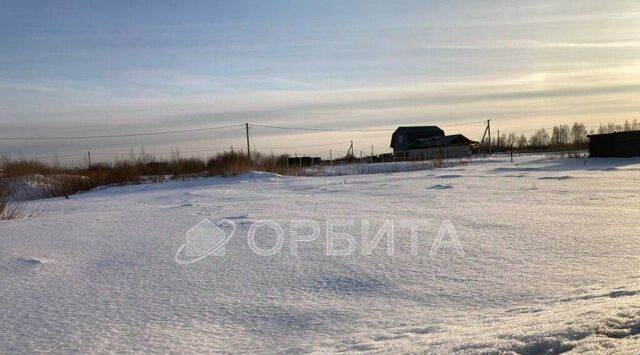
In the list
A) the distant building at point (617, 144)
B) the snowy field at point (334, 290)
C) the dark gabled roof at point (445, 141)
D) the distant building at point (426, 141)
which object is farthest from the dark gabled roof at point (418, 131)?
the snowy field at point (334, 290)

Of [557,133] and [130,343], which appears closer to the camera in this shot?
[130,343]

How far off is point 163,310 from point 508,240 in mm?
3106

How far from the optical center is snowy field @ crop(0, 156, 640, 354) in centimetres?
256

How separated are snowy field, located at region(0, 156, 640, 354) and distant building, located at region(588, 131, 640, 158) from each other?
802 inches

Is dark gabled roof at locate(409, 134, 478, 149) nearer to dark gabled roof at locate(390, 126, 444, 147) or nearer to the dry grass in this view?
dark gabled roof at locate(390, 126, 444, 147)

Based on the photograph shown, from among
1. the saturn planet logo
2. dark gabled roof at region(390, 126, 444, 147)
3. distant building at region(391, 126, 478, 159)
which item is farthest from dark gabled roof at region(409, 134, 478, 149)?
the saturn planet logo

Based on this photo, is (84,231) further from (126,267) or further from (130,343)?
(130,343)

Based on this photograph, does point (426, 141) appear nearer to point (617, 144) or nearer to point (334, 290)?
point (617, 144)

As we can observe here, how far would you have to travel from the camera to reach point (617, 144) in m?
24.0

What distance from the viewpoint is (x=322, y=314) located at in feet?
10.3

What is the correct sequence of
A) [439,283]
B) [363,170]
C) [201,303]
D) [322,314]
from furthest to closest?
[363,170]
[439,283]
[201,303]
[322,314]

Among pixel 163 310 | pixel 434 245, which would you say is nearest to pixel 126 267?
pixel 163 310

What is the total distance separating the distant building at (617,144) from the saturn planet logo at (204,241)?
23151mm

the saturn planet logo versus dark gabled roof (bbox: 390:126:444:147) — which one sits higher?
dark gabled roof (bbox: 390:126:444:147)
